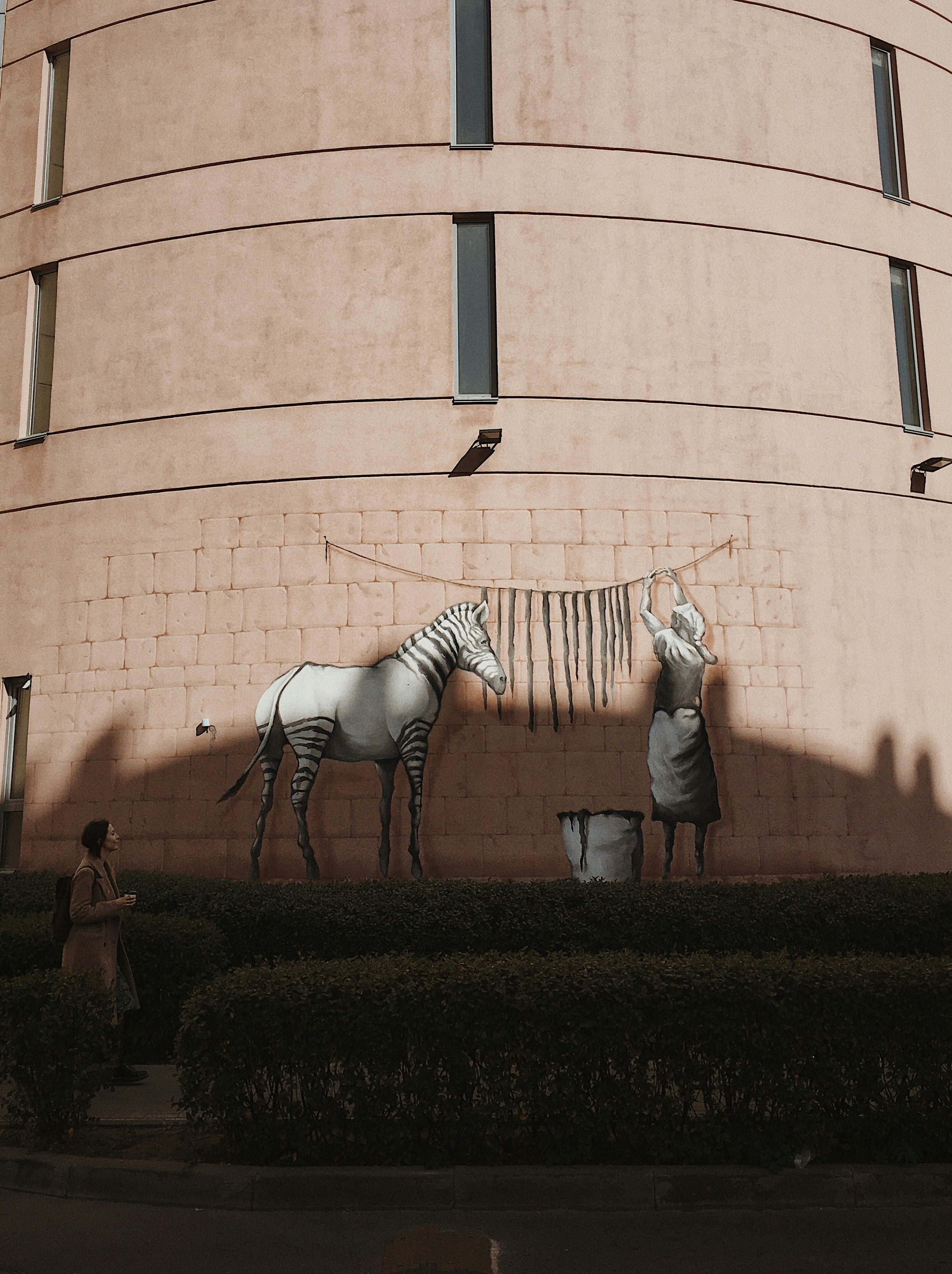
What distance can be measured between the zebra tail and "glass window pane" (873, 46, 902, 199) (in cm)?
1094

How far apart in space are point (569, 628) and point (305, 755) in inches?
135

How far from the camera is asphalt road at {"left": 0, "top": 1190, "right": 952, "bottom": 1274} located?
5188mm

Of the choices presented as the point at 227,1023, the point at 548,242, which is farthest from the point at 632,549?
the point at 227,1023

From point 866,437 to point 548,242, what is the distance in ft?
15.6

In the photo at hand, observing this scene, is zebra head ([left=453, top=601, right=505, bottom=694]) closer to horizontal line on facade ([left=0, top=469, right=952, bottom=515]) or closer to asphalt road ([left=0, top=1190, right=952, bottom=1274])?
horizontal line on facade ([left=0, top=469, right=952, bottom=515])

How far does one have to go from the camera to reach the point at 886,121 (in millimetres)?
16078

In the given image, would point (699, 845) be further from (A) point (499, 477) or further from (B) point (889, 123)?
(B) point (889, 123)

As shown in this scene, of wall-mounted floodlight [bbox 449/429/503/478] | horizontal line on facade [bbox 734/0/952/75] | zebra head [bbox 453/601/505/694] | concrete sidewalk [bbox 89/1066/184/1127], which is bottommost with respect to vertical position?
concrete sidewalk [bbox 89/1066/184/1127]

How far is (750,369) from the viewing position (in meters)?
14.4

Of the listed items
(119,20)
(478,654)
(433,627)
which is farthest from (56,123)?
(478,654)

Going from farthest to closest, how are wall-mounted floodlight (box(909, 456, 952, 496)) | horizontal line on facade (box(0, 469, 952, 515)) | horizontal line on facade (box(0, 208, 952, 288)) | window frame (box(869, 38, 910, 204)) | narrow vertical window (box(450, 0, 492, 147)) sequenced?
window frame (box(869, 38, 910, 204)), narrow vertical window (box(450, 0, 492, 147)), wall-mounted floodlight (box(909, 456, 952, 496)), horizontal line on facade (box(0, 208, 952, 288)), horizontal line on facade (box(0, 469, 952, 515))

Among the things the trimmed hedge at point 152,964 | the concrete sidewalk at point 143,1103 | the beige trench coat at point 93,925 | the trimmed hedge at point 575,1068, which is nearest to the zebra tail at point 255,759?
the trimmed hedge at point 152,964

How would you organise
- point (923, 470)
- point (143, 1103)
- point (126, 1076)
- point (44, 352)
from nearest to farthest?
point (143, 1103) → point (126, 1076) → point (923, 470) → point (44, 352)

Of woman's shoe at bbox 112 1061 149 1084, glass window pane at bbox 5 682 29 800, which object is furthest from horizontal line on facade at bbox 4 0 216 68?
woman's shoe at bbox 112 1061 149 1084
